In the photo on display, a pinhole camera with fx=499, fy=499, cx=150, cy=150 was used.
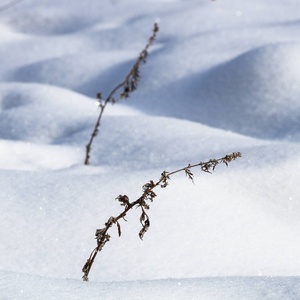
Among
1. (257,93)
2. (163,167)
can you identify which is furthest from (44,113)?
(257,93)

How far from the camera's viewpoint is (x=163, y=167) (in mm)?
2422

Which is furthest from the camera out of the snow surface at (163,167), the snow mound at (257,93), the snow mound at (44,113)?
the snow mound at (257,93)

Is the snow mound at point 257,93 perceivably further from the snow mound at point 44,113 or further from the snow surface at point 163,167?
the snow mound at point 44,113

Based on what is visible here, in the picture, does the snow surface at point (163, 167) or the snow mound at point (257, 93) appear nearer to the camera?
the snow surface at point (163, 167)

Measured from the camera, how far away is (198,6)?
6816 mm

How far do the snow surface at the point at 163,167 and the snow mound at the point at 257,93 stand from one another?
0.04 feet

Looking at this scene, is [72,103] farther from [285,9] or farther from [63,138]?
[285,9]

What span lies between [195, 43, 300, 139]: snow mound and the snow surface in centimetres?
1

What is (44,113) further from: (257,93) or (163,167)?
(257,93)

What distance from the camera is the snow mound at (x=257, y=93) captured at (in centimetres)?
362

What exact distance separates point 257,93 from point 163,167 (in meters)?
1.72

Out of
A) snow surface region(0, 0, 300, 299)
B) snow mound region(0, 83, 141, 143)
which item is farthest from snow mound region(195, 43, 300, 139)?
snow mound region(0, 83, 141, 143)

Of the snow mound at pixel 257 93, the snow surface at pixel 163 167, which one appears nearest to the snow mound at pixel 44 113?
the snow surface at pixel 163 167

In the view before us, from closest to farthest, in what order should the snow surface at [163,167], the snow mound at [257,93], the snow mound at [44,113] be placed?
the snow surface at [163,167] → the snow mound at [44,113] → the snow mound at [257,93]
